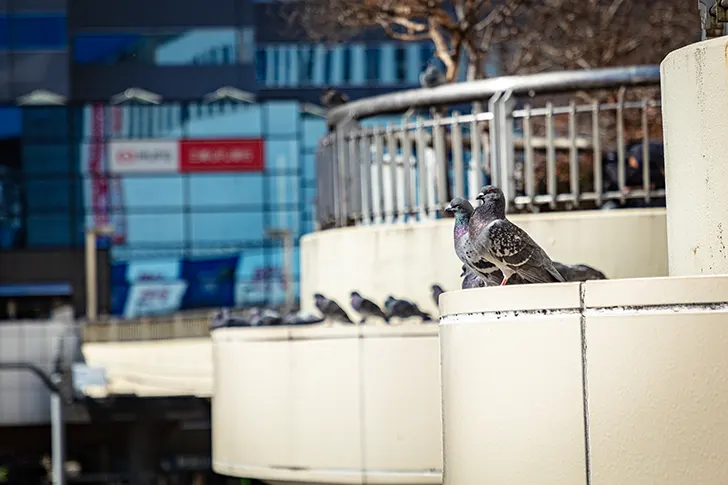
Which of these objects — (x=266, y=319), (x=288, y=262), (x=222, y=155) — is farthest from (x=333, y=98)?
(x=222, y=155)

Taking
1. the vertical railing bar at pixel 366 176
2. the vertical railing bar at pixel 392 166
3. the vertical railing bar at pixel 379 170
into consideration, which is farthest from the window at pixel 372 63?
the vertical railing bar at pixel 392 166

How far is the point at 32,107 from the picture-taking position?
177 ft

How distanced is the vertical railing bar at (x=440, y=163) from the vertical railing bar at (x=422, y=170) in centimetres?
9

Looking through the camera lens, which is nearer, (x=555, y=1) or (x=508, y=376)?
(x=508, y=376)

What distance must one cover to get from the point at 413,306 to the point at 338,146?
8.95 feet

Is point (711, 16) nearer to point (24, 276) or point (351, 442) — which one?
point (351, 442)

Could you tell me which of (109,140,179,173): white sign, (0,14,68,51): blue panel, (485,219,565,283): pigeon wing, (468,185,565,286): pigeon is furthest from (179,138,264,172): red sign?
(485,219,565,283): pigeon wing

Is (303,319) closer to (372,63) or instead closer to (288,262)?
(288,262)

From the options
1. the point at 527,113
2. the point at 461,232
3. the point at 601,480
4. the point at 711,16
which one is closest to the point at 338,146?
the point at 527,113

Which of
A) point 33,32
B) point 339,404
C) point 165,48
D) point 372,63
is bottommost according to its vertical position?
point 339,404

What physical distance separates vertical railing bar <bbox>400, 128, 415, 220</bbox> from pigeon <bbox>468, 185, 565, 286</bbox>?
5.61 m

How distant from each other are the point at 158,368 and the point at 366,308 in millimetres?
22159

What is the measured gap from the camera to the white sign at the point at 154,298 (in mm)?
54344

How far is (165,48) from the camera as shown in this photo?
181ft
